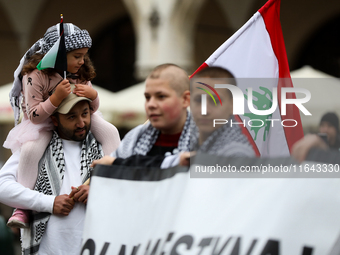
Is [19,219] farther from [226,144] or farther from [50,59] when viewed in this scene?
[226,144]

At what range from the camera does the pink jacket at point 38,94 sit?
9.49ft

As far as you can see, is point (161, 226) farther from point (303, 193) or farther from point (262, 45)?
point (262, 45)

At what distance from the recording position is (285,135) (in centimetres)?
235

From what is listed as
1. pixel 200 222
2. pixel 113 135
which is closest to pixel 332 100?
pixel 200 222

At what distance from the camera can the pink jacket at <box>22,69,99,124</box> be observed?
9.49ft

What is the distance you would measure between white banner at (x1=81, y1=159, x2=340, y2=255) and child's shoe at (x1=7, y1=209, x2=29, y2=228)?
2.51 feet

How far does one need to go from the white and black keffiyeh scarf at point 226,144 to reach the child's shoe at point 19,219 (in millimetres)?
1308

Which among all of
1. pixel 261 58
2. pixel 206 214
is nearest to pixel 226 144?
pixel 206 214

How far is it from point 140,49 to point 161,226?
8411 millimetres

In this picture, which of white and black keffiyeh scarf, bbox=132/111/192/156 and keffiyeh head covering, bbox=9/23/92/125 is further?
keffiyeh head covering, bbox=9/23/92/125

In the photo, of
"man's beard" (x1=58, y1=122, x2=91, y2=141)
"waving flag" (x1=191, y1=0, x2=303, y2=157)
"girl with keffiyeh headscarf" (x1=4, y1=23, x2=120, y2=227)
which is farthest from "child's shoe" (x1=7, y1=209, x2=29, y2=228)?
"waving flag" (x1=191, y1=0, x2=303, y2=157)

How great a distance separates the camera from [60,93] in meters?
2.85

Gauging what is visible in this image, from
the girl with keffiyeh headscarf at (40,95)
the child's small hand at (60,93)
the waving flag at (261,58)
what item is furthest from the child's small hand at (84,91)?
the waving flag at (261,58)

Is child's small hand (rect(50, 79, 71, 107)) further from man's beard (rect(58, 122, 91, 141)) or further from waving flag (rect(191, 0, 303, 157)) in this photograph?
waving flag (rect(191, 0, 303, 157))
